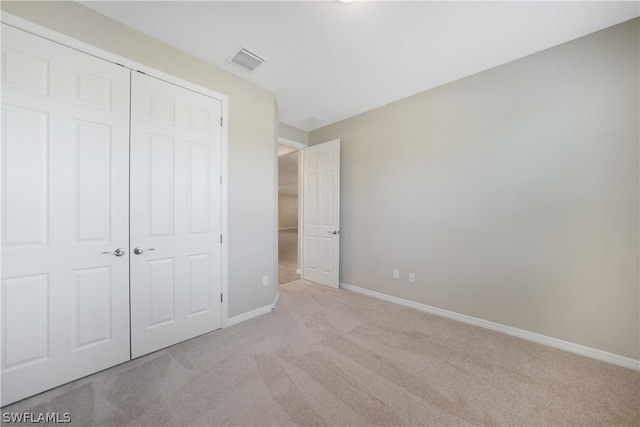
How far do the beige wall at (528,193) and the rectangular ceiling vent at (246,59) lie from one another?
1823 mm

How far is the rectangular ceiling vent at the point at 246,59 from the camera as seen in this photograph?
2.16 m

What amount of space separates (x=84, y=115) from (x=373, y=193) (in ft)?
10.0

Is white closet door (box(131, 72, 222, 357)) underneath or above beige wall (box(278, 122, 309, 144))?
underneath

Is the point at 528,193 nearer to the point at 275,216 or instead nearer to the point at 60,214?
the point at 275,216

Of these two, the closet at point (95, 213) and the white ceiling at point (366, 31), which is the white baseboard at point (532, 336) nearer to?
the closet at point (95, 213)

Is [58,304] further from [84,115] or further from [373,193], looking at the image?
[373,193]

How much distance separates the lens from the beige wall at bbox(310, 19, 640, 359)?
73.4 inches

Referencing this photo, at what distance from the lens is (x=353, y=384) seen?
5.40 feet

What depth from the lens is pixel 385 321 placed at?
2.60 metres

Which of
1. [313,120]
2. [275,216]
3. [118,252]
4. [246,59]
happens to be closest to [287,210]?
[313,120]

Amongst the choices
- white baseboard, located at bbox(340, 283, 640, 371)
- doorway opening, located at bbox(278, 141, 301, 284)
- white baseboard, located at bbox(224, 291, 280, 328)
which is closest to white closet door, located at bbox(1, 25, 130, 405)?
white baseboard, located at bbox(224, 291, 280, 328)

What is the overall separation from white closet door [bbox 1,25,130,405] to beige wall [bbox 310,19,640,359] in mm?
2898

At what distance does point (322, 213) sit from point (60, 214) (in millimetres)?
2917

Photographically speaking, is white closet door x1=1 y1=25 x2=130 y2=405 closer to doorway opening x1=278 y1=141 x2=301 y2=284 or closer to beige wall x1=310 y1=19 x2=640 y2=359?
doorway opening x1=278 y1=141 x2=301 y2=284
